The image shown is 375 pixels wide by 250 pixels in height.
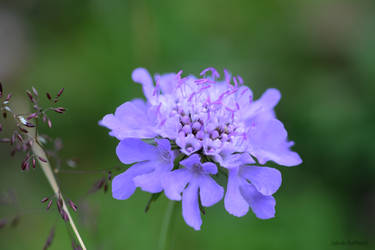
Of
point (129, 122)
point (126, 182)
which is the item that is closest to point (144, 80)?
point (129, 122)

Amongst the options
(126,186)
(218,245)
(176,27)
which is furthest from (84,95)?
(126,186)

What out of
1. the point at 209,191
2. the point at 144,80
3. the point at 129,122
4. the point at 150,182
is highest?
the point at 144,80

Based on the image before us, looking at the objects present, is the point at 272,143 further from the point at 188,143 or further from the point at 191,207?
the point at 191,207

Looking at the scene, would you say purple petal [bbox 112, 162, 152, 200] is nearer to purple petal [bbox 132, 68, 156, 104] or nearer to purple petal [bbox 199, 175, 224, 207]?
purple petal [bbox 199, 175, 224, 207]

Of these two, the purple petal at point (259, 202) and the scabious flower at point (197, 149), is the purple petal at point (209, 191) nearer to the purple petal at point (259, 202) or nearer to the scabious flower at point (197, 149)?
the scabious flower at point (197, 149)

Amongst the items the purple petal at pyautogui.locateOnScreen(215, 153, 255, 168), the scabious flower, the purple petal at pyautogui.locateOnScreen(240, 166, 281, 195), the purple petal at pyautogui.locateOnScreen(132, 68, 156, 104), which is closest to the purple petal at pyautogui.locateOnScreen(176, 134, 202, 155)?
the scabious flower

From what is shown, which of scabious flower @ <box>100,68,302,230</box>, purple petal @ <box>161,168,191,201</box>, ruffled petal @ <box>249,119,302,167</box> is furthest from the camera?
ruffled petal @ <box>249,119,302,167</box>
